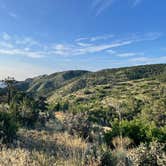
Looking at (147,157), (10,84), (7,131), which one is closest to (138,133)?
(147,157)

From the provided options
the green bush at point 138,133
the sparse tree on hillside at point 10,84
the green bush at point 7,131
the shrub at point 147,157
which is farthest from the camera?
the sparse tree on hillside at point 10,84

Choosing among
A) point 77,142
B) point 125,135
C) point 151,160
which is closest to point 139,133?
point 125,135

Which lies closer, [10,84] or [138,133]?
[138,133]

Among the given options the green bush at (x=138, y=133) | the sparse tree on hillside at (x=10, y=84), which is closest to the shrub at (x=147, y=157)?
the green bush at (x=138, y=133)

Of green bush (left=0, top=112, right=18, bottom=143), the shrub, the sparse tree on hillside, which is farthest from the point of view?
the sparse tree on hillside

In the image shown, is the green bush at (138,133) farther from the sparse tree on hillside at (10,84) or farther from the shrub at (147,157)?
the sparse tree on hillside at (10,84)

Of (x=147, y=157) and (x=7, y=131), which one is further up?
(x=7, y=131)

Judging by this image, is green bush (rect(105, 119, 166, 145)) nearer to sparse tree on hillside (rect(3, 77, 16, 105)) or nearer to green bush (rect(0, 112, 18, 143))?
green bush (rect(0, 112, 18, 143))

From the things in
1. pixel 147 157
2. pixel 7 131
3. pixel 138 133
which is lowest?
pixel 138 133

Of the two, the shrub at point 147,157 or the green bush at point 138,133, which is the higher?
the shrub at point 147,157

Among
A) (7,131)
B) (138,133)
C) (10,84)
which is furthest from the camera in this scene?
(10,84)

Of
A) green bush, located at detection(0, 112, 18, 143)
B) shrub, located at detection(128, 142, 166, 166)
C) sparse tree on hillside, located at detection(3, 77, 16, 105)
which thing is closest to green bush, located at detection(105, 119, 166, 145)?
green bush, located at detection(0, 112, 18, 143)

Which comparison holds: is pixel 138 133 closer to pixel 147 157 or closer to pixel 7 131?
pixel 147 157

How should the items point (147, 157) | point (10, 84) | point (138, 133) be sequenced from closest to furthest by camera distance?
point (147, 157) → point (138, 133) → point (10, 84)
